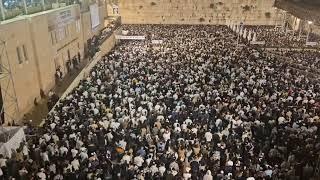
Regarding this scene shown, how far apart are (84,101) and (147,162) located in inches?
207

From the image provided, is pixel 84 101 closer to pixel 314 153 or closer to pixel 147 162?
pixel 147 162

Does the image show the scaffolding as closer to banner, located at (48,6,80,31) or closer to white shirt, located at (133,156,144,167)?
banner, located at (48,6,80,31)

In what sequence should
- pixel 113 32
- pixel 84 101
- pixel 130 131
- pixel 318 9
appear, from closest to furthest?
pixel 130 131 < pixel 84 101 < pixel 318 9 < pixel 113 32

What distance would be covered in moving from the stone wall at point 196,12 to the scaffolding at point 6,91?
30347 millimetres

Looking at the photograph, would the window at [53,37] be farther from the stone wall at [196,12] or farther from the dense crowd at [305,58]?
the stone wall at [196,12]

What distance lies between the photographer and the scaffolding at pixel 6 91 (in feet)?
43.1

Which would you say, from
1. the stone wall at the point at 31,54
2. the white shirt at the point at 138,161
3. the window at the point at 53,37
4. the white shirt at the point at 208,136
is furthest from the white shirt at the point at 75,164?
the window at the point at 53,37

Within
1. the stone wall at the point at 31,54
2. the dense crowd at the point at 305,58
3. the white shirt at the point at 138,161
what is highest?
the stone wall at the point at 31,54

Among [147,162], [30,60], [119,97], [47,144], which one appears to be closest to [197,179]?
[147,162]

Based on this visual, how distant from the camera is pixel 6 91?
13.5 metres

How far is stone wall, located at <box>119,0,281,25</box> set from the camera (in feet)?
138

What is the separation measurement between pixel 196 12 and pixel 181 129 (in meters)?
32.8

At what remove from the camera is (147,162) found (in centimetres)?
990

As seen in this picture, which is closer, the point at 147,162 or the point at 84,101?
the point at 147,162
